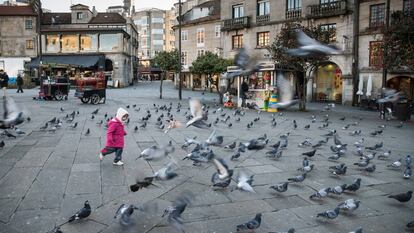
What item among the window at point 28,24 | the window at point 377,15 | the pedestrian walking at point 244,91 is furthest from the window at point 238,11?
the window at point 28,24

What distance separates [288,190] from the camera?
21.8 ft

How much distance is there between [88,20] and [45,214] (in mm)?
48335

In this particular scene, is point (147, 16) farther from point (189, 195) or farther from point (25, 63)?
point (189, 195)

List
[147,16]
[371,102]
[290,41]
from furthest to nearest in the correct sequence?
[147,16] < [371,102] < [290,41]

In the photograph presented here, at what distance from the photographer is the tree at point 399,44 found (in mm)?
17641

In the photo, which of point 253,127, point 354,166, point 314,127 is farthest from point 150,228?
point 314,127

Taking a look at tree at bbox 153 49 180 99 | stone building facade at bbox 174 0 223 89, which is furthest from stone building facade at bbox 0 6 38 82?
tree at bbox 153 49 180 99

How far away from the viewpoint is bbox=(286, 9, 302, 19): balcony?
3011 cm

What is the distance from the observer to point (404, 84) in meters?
24.7

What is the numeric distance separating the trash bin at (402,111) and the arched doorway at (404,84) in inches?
272

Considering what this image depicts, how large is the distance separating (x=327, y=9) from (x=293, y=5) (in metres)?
3.84

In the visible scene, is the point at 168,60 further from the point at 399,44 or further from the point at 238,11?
the point at 399,44

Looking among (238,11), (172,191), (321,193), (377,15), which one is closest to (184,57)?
(238,11)

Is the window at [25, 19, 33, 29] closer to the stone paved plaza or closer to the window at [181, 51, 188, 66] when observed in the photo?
the window at [181, 51, 188, 66]
